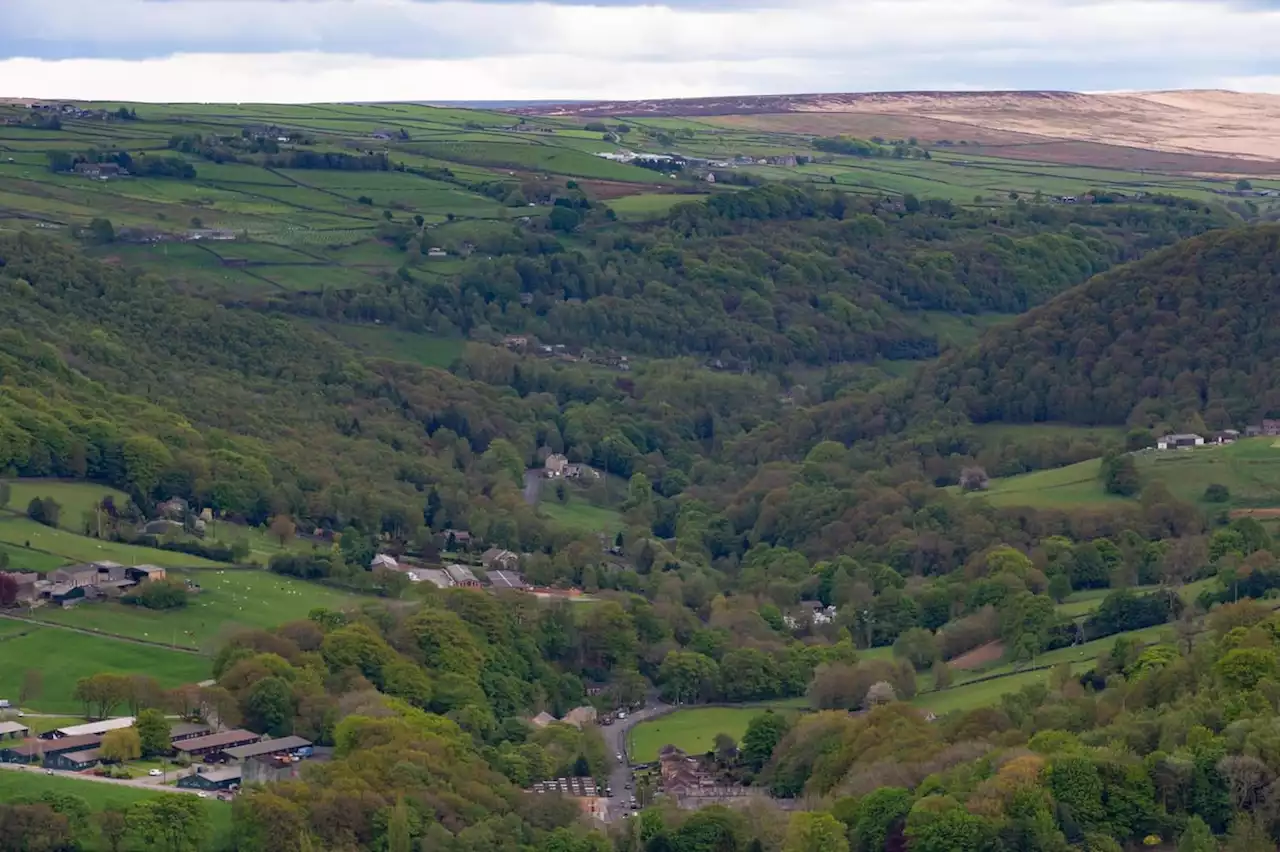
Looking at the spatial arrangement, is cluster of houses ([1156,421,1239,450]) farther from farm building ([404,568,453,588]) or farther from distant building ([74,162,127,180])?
distant building ([74,162,127,180])

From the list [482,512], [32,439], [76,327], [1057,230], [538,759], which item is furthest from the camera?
[1057,230]

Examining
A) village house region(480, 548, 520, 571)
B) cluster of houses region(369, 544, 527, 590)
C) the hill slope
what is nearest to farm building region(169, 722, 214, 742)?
cluster of houses region(369, 544, 527, 590)

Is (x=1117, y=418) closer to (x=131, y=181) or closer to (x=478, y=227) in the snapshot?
(x=478, y=227)

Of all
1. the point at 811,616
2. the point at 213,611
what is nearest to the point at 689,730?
the point at 213,611

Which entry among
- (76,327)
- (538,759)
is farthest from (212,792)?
(76,327)

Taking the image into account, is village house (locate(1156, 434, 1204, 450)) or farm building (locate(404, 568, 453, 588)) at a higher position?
village house (locate(1156, 434, 1204, 450))

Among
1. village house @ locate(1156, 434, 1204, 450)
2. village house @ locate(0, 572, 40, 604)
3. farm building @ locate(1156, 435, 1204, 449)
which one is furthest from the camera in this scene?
farm building @ locate(1156, 435, 1204, 449)

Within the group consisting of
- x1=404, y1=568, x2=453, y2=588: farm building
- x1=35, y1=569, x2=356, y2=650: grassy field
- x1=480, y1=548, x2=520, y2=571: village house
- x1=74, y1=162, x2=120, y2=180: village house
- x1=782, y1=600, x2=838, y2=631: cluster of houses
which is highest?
x1=74, y1=162, x2=120, y2=180: village house

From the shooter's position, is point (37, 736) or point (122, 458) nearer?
point (37, 736)
